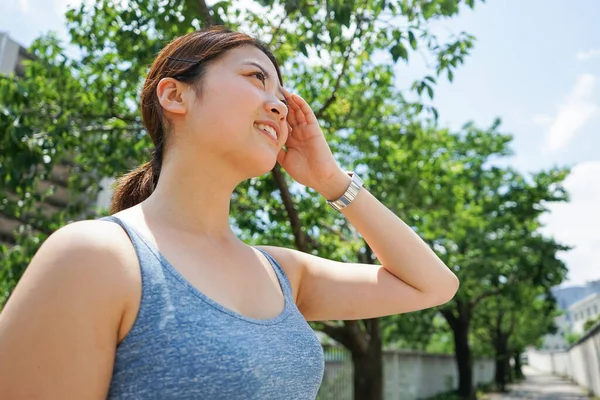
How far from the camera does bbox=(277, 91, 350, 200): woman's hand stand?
1.63m

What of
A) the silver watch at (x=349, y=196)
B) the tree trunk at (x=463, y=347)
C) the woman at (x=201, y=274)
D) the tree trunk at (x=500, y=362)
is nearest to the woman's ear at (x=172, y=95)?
the woman at (x=201, y=274)

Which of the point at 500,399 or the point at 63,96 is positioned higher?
the point at 63,96

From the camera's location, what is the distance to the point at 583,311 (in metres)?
68.1

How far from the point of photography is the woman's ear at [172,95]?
1307 millimetres

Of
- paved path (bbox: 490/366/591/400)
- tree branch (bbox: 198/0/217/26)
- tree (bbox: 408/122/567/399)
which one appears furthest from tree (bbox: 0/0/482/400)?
paved path (bbox: 490/366/591/400)

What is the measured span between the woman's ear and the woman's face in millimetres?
30

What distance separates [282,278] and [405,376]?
623 inches

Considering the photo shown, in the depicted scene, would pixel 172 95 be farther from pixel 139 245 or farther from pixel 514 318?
pixel 514 318

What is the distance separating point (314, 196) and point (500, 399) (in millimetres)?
18374

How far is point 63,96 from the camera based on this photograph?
6.40m

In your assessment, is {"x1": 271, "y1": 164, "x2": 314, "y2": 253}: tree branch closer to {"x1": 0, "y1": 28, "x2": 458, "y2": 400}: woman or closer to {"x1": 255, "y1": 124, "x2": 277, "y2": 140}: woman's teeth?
{"x1": 0, "y1": 28, "x2": 458, "y2": 400}: woman

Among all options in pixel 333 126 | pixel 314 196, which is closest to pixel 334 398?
pixel 314 196

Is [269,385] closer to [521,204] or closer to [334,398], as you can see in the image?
[334,398]

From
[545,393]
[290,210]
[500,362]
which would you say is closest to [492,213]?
[290,210]
